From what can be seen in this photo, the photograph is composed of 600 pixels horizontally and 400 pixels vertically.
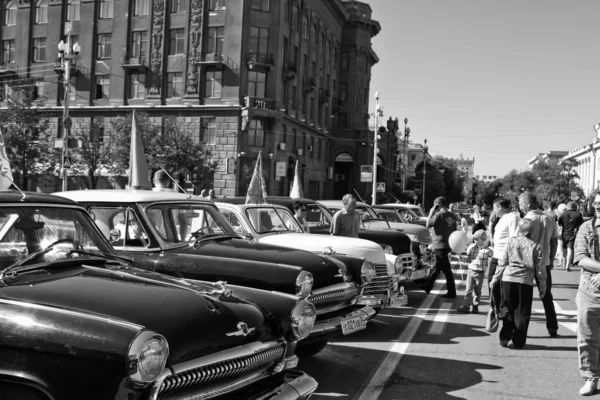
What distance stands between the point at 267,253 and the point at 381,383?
194 centimetres

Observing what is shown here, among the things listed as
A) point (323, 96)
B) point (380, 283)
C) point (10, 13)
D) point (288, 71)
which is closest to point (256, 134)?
point (288, 71)

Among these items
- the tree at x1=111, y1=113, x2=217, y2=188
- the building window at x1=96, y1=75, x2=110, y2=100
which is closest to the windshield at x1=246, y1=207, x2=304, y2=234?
the tree at x1=111, y1=113, x2=217, y2=188

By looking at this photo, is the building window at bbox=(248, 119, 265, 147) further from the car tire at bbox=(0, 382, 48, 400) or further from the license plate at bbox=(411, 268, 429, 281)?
the car tire at bbox=(0, 382, 48, 400)

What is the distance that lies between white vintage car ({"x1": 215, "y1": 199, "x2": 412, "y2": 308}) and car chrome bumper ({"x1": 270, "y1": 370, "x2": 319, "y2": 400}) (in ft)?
13.4

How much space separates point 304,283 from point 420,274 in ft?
A: 20.7

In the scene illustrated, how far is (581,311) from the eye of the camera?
5.93 metres

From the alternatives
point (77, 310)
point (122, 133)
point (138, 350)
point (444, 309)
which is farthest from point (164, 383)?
point (122, 133)

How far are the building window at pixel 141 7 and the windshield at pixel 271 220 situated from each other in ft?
125

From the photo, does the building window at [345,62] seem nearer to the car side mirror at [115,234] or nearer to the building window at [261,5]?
the building window at [261,5]

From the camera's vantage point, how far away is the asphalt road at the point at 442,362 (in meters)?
5.94

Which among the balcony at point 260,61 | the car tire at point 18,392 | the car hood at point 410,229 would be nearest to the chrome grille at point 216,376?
the car tire at point 18,392

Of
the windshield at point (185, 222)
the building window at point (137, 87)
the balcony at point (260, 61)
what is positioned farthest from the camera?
the building window at point (137, 87)

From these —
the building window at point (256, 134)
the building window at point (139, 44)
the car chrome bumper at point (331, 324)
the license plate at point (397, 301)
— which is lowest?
the license plate at point (397, 301)

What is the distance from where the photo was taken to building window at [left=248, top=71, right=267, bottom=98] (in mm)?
42125
